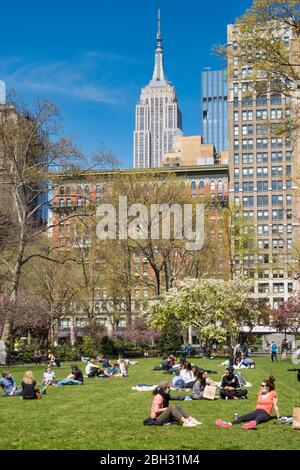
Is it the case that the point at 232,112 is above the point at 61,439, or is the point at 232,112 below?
above

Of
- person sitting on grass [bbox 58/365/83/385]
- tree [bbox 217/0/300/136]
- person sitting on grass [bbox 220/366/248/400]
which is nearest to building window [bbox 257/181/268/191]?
tree [bbox 217/0/300/136]

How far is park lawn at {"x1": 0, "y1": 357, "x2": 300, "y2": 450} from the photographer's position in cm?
1195

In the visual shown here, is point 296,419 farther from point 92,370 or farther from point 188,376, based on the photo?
point 92,370

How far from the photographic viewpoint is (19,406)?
59.8ft

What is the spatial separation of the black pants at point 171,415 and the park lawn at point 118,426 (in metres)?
0.34

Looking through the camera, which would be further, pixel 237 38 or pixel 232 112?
pixel 232 112

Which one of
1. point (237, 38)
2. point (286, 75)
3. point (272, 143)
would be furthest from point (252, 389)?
point (272, 143)

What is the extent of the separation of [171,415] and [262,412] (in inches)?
83.3

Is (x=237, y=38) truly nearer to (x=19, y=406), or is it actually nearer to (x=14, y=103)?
(x=19, y=406)
